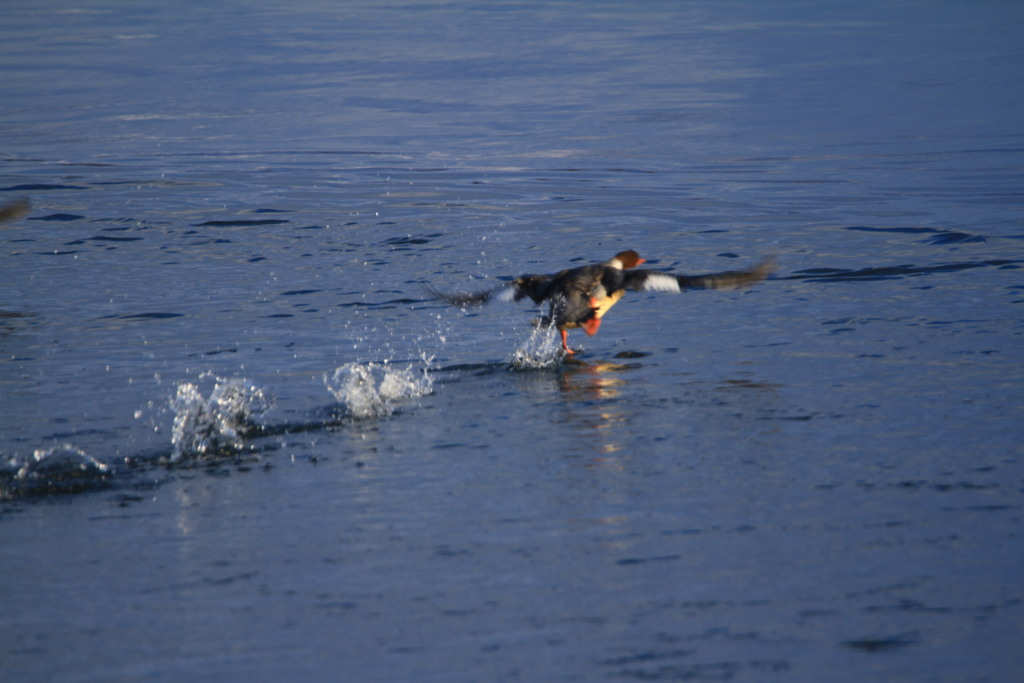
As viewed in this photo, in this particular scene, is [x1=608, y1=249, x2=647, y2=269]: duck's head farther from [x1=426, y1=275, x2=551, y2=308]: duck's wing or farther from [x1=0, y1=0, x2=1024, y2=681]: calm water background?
[x1=426, y1=275, x2=551, y2=308]: duck's wing

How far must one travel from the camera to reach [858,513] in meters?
4.85

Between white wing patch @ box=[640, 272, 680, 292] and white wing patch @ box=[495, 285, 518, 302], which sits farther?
white wing patch @ box=[495, 285, 518, 302]

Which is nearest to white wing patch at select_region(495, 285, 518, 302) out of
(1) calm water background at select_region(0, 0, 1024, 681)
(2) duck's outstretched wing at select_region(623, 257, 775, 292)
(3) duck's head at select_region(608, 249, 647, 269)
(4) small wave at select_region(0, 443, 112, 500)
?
(1) calm water background at select_region(0, 0, 1024, 681)

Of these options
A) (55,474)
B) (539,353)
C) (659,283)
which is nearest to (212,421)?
(55,474)

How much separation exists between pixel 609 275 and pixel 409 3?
3083cm

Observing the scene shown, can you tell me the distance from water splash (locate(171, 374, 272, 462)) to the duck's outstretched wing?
8.41ft

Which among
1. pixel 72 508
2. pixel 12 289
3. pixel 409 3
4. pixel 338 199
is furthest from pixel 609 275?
pixel 409 3

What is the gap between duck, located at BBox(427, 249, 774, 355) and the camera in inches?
303

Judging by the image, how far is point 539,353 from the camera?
25.6ft

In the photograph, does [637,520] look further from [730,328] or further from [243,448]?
[730,328]

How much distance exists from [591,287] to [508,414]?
159 centimetres

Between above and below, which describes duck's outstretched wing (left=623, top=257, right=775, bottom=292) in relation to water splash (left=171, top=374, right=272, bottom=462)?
above

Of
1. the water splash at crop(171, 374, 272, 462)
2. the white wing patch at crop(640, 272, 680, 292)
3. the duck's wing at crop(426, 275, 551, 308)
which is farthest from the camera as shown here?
the duck's wing at crop(426, 275, 551, 308)

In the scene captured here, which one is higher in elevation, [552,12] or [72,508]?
[552,12]
